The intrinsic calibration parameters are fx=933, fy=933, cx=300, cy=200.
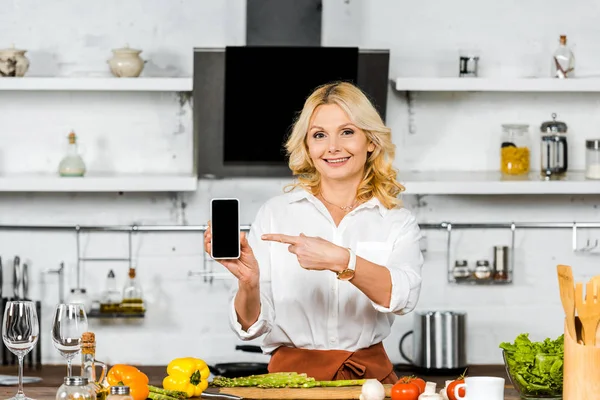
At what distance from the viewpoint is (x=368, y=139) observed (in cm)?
267

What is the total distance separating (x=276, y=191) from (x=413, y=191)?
0.66 meters

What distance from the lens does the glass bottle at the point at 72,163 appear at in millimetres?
4035

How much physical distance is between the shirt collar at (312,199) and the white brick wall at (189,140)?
1516 millimetres

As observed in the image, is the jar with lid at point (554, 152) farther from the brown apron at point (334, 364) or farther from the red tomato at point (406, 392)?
the red tomato at point (406, 392)

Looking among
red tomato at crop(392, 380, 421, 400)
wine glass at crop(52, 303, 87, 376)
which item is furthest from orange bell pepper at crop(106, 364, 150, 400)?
red tomato at crop(392, 380, 421, 400)

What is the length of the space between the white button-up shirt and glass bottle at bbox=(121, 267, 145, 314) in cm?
159

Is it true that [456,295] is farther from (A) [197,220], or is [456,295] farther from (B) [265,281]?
(B) [265,281]

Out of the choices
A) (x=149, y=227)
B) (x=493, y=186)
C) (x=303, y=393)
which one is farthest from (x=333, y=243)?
(x=149, y=227)

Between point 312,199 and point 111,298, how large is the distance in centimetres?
171

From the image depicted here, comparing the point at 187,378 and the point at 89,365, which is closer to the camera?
the point at 89,365

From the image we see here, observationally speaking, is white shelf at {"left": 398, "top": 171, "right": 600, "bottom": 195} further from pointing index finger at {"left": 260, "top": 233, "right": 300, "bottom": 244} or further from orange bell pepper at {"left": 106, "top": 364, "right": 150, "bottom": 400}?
orange bell pepper at {"left": 106, "top": 364, "right": 150, "bottom": 400}

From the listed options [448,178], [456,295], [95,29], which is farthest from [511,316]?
[95,29]

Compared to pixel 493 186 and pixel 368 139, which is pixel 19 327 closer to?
pixel 368 139

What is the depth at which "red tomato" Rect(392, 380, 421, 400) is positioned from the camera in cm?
211
